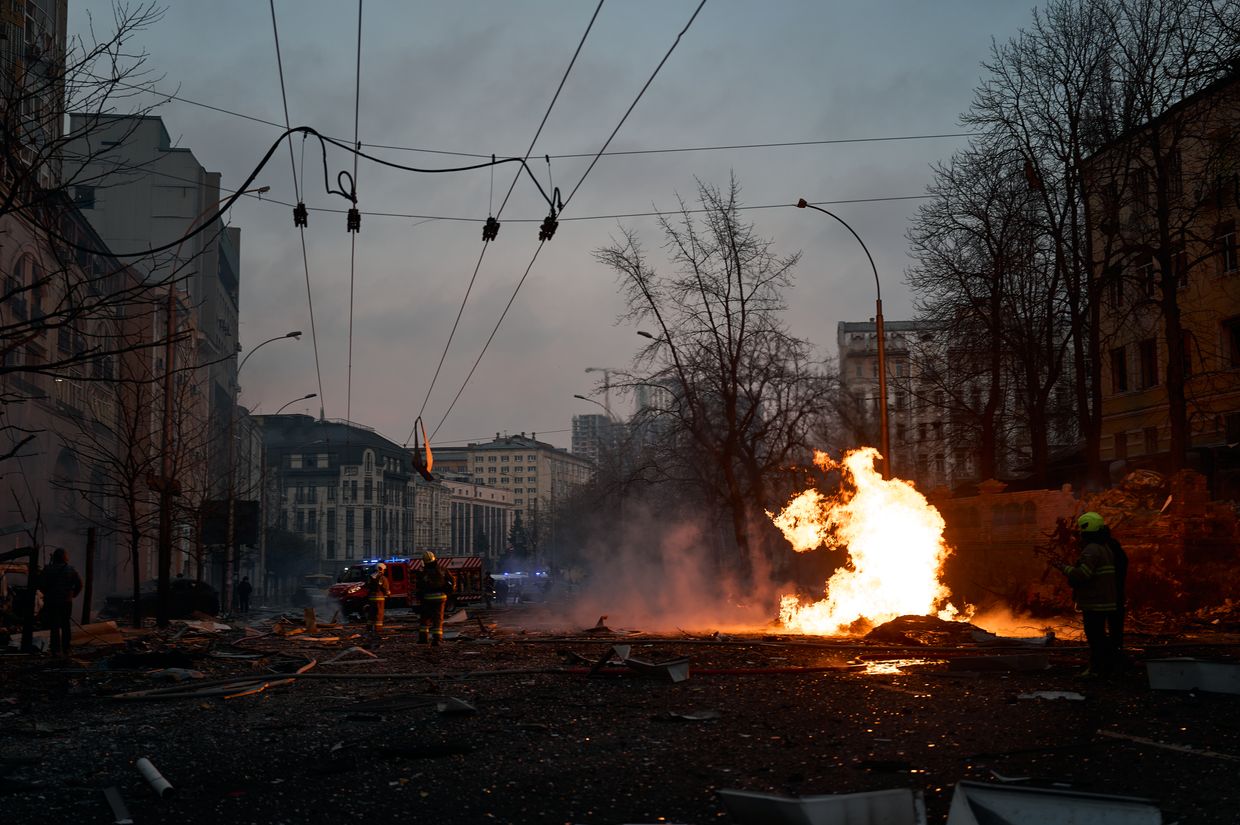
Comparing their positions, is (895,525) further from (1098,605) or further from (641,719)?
(641,719)

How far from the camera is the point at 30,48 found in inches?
479

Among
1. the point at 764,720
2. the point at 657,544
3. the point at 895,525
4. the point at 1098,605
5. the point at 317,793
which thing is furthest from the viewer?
the point at 657,544

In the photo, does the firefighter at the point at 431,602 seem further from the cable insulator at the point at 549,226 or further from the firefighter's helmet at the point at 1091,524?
the firefighter's helmet at the point at 1091,524

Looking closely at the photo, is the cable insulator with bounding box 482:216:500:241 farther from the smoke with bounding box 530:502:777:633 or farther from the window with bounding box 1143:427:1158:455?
the window with bounding box 1143:427:1158:455

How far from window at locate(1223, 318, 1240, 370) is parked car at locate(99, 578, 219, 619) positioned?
32940mm

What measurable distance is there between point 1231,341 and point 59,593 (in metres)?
34.2

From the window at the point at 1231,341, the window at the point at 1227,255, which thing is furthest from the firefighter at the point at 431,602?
the window at the point at 1227,255

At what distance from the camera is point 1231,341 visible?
115ft

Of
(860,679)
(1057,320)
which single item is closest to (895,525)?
(860,679)

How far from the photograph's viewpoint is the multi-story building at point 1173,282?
81.7ft

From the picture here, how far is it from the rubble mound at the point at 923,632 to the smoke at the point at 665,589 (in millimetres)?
5791

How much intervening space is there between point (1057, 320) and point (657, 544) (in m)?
27.1

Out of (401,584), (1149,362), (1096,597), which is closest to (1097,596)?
(1096,597)

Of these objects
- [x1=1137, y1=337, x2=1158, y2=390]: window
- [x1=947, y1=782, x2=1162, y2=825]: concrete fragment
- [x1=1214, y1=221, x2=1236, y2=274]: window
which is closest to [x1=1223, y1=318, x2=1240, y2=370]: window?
[x1=1214, y1=221, x2=1236, y2=274]: window
